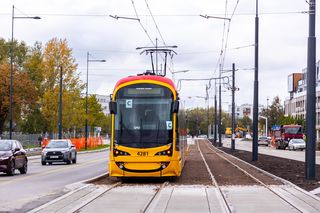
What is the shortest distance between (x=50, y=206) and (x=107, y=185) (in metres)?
6.21

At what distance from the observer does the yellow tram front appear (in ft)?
68.9

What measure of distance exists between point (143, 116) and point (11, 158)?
7.37 m

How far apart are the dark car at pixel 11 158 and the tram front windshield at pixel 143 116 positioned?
661 centimetres

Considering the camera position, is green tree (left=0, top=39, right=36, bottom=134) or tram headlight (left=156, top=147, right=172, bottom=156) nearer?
tram headlight (left=156, top=147, right=172, bottom=156)

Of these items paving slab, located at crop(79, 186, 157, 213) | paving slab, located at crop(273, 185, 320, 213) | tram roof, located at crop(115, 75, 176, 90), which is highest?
tram roof, located at crop(115, 75, 176, 90)

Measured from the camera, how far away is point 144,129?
70.1 ft

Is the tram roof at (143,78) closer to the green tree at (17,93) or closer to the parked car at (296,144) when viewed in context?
the green tree at (17,93)

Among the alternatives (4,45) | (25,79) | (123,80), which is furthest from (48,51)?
(123,80)

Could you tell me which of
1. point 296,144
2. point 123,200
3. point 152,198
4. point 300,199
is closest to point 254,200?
point 300,199

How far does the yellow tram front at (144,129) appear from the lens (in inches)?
827

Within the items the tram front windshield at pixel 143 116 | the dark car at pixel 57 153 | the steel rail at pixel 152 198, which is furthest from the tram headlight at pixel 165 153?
the dark car at pixel 57 153

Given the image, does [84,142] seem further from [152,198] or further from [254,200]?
[254,200]

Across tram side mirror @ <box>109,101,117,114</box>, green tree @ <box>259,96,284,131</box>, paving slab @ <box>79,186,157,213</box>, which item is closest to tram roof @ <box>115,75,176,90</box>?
tram side mirror @ <box>109,101,117,114</box>

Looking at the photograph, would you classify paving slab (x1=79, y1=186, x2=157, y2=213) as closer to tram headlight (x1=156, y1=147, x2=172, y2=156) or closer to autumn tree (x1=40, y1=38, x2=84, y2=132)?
tram headlight (x1=156, y1=147, x2=172, y2=156)
